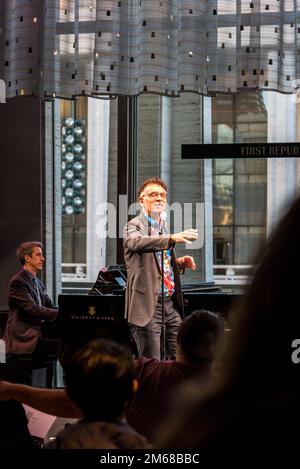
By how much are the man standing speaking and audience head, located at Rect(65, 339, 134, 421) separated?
256 cm

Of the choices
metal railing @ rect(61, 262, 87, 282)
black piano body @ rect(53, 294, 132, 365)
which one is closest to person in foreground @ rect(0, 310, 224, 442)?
black piano body @ rect(53, 294, 132, 365)

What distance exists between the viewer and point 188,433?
41cm

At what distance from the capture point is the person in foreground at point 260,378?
40cm

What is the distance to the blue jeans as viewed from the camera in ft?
13.8

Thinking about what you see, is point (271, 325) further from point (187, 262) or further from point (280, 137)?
point (280, 137)

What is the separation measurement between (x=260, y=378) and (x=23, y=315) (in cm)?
448

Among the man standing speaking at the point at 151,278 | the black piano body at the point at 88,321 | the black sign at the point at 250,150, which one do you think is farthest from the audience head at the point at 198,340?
the black sign at the point at 250,150

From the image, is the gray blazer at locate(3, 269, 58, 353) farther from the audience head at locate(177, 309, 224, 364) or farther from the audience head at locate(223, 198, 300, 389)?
the audience head at locate(223, 198, 300, 389)

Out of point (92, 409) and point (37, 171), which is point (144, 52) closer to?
point (37, 171)

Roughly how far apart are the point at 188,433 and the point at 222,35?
423cm

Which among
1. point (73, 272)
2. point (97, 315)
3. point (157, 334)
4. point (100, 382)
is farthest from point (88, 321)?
point (100, 382)

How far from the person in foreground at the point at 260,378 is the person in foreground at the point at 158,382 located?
1530 mm

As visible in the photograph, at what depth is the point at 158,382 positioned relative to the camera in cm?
215
